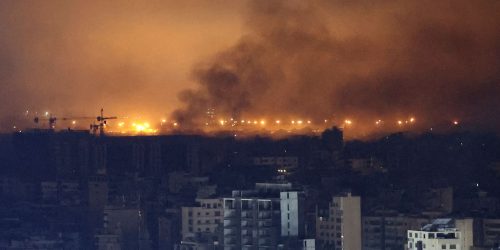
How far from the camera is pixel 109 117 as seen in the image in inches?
1155

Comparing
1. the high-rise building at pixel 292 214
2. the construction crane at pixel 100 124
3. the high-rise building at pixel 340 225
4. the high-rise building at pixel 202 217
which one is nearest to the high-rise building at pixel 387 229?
the high-rise building at pixel 340 225

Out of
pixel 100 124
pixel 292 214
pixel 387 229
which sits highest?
pixel 100 124

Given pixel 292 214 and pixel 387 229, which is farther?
pixel 387 229

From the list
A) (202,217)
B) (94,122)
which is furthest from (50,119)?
(202,217)

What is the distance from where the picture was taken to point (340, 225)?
71.2 ft

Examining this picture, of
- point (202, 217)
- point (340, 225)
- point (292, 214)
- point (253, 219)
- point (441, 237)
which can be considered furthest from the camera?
point (202, 217)

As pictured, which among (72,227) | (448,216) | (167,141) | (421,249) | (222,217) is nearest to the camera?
(421,249)

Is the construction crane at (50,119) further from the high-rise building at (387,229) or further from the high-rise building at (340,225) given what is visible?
the high-rise building at (387,229)

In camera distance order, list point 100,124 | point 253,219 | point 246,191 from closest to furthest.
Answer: point 253,219, point 246,191, point 100,124

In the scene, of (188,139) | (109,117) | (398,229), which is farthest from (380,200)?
(109,117)

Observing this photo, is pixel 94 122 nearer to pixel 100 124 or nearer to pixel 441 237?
pixel 100 124

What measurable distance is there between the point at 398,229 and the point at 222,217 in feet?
6.65

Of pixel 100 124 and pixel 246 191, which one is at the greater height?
pixel 100 124

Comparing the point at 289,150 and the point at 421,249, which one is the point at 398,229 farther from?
the point at 289,150
